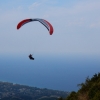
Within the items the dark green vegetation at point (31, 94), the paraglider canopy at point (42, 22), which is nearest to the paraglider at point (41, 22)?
the paraglider canopy at point (42, 22)

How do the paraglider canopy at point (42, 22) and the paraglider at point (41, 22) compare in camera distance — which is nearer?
the paraglider canopy at point (42, 22)

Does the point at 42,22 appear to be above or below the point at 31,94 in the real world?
below

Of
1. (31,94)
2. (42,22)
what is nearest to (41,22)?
(42,22)

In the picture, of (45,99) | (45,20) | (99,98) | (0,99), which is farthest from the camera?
(0,99)

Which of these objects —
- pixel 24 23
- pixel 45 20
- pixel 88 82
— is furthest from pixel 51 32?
pixel 88 82

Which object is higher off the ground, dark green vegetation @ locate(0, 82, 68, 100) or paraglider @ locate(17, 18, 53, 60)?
dark green vegetation @ locate(0, 82, 68, 100)

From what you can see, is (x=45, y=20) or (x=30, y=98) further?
(x=30, y=98)

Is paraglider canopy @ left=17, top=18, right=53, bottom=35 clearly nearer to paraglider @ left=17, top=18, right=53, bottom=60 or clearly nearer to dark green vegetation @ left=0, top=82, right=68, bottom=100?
paraglider @ left=17, top=18, right=53, bottom=60

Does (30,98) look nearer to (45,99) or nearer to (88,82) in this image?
(45,99)

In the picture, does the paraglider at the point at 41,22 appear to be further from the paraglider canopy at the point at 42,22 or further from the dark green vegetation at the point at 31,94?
the dark green vegetation at the point at 31,94

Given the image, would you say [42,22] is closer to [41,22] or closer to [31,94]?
[41,22]

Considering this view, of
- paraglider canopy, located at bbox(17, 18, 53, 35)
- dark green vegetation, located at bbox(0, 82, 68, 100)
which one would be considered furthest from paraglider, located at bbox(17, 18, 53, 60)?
dark green vegetation, located at bbox(0, 82, 68, 100)
